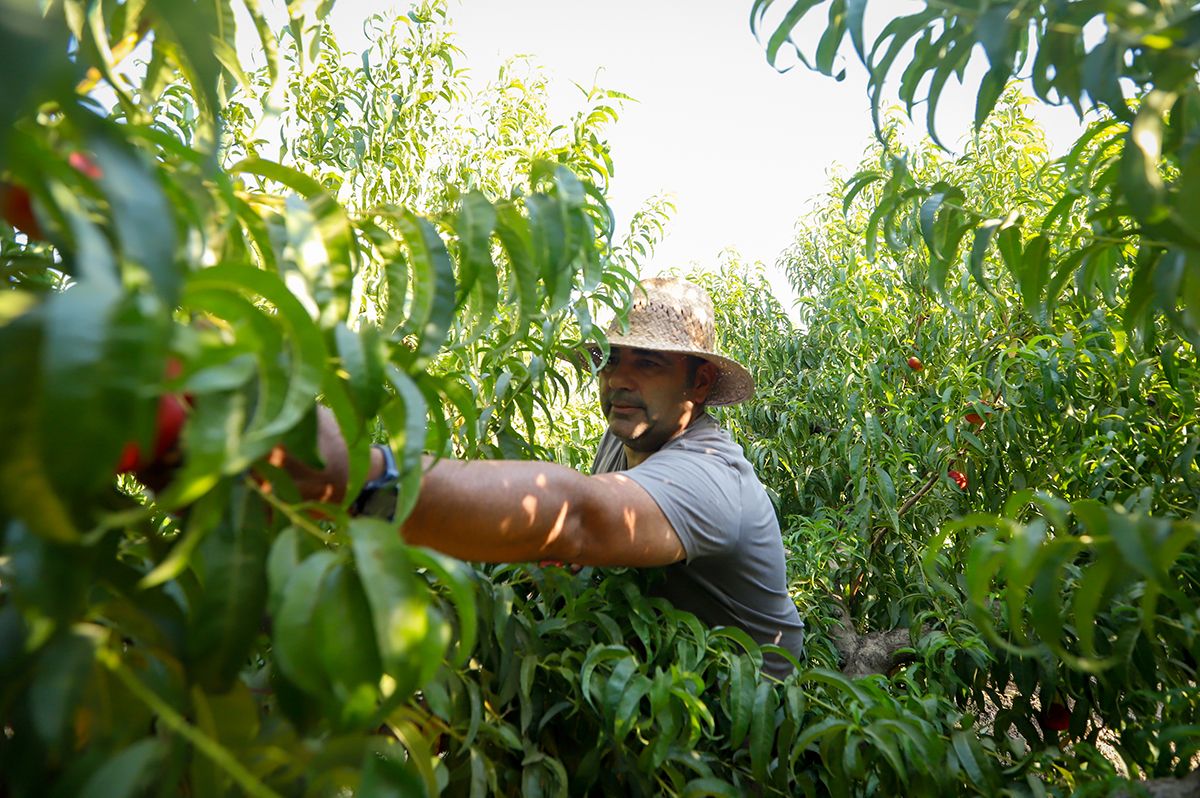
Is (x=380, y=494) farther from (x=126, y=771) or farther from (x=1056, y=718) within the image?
(x=1056, y=718)

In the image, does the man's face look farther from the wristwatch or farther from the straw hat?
the wristwatch

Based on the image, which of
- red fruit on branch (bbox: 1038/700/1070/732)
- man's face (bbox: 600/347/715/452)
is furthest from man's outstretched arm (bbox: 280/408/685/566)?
red fruit on branch (bbox: 1038/700/1070/732)

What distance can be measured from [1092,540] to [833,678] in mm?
745

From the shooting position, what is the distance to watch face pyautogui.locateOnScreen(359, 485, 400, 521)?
971mm

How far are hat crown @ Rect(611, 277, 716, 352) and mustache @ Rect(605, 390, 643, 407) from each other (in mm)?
150

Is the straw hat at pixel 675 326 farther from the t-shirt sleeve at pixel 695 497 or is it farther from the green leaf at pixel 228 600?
the green leaf at pixel 228 600

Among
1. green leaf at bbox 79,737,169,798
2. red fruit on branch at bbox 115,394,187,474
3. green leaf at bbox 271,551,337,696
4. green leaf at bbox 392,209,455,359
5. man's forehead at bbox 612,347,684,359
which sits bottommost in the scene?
man's forehead at bbox 612,347,684,359

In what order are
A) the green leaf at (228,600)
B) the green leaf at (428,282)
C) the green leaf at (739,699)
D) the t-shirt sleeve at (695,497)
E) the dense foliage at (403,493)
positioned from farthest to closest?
the t-shirt sleeve at (695,497), the green leaf at (739,699), the green leaf at (428,282), the green leaf at (228,600), the dense foliage at (403,493)

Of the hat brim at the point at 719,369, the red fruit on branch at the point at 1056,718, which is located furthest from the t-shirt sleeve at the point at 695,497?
the red fruit on branch at the point at 1056,718

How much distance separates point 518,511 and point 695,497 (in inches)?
24.3

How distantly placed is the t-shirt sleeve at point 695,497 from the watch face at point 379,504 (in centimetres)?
71

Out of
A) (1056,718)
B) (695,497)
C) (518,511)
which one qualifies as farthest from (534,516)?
(1056,718)

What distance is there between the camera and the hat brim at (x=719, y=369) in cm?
225

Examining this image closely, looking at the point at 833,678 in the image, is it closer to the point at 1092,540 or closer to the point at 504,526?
the point at 504,526
